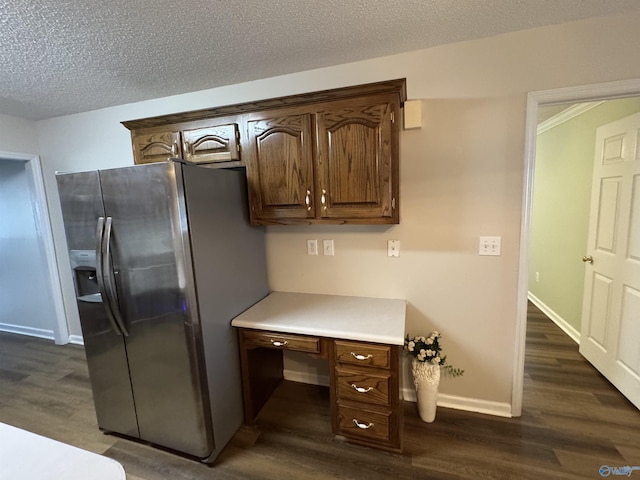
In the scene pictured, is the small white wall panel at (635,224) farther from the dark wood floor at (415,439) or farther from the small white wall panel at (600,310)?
the dark wood floor at (415,439)

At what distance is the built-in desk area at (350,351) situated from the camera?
160 centimetres

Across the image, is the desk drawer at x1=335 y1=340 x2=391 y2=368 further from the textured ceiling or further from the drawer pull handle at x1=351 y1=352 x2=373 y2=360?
the textured ceiling

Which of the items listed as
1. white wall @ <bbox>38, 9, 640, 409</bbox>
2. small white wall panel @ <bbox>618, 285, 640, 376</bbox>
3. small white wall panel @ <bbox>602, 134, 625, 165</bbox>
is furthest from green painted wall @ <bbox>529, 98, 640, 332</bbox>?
white wall @ <bbox>38, 9, 640, 409</bbox>

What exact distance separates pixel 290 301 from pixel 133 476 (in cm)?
134

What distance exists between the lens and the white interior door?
1.97 m

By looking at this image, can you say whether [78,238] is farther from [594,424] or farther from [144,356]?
[594,424]

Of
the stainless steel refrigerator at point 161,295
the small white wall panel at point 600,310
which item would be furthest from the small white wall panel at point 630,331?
the stainless steel refrigerator at point 161,295

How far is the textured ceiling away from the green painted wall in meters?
1.65

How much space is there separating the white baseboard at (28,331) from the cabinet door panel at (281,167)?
11.4 feet

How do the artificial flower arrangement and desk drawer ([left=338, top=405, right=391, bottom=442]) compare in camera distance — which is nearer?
desk drawer ([left=338, top=405, right=391, bottom=442])

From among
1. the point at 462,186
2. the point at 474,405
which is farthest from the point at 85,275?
the point at 474,405

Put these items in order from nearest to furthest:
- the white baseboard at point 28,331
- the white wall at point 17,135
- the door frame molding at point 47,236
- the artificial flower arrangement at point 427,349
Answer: the artificial flower arrangement at point 427,349, the white wall at point 17,135, the door frame molding at point 47,236, the white baseboard at point 28,331

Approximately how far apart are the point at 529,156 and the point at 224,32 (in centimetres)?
188

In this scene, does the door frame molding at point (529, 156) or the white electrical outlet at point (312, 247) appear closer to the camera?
the door frame molding at point (529, 156)
